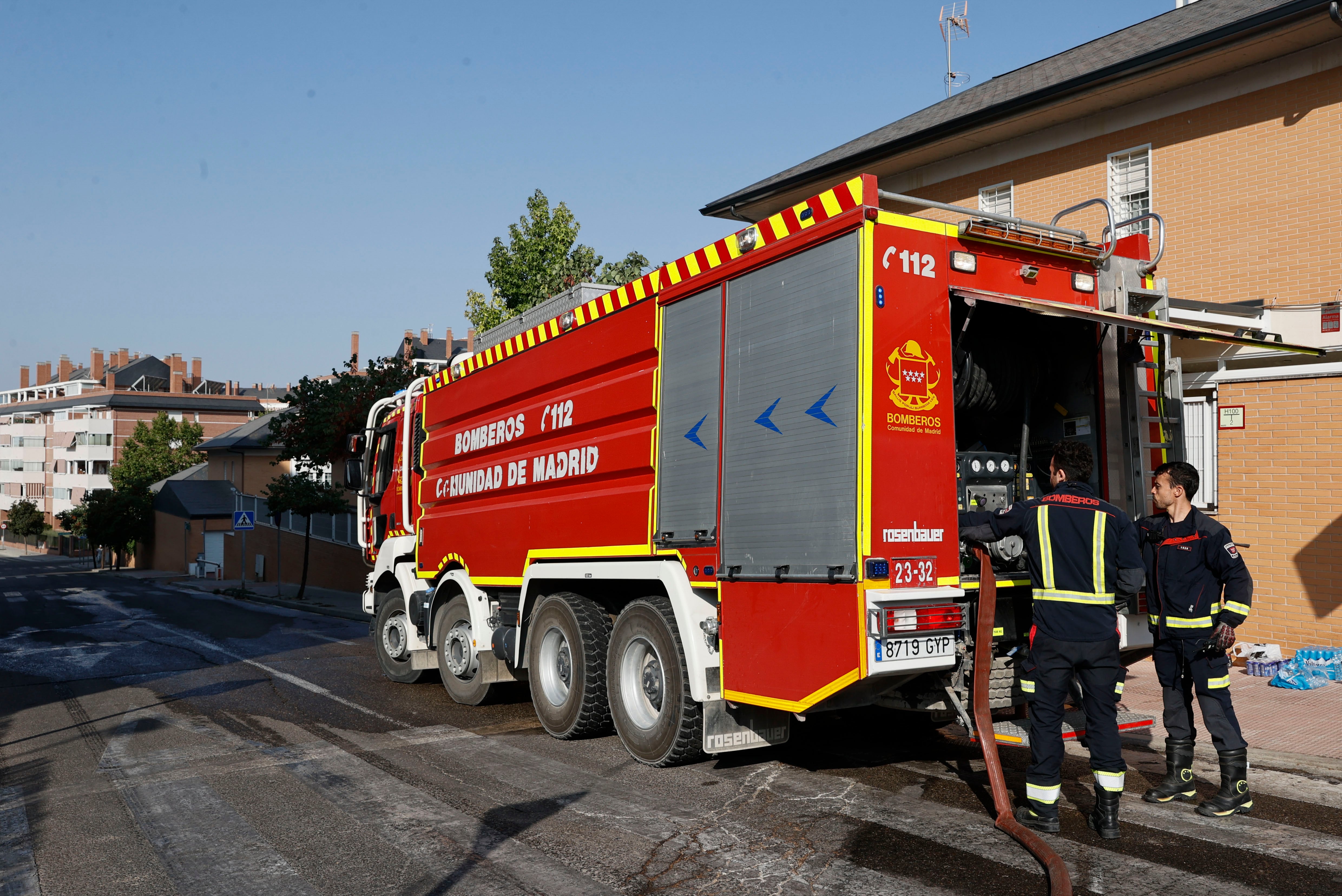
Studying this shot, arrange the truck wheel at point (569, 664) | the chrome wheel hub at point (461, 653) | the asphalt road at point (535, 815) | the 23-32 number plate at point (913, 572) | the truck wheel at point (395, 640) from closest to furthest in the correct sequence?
the asphalt road at point (535, 815)
the 23-32 number plate at point (913, 572)
the truck wheel at point (569, 664)
the chrome wheel hub at point (461, 653)
the truck wheel at point (395, 640)

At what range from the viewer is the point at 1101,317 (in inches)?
209

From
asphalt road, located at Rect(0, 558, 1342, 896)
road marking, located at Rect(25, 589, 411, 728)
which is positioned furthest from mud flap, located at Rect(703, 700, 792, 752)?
road marking, located at Rect(25, 589, 411, 728)

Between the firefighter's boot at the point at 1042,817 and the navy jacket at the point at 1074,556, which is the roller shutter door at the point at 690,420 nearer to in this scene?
the navy jacket at the point at 1074,556

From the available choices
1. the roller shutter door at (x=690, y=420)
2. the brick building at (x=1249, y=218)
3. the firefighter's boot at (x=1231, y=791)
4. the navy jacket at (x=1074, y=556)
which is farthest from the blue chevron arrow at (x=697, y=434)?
the brick building at (x=1249, y=218)

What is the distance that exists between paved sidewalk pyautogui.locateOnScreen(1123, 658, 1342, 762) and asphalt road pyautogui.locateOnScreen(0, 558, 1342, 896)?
54 centimetres

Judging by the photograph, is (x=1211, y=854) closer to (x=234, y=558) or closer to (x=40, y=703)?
(x=40, y=703)

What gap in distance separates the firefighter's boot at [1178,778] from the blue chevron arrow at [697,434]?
121 inches

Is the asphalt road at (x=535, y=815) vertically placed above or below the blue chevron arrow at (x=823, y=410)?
below

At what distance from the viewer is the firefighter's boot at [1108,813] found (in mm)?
4742

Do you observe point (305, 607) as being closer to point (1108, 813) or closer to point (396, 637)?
point (396, 637)

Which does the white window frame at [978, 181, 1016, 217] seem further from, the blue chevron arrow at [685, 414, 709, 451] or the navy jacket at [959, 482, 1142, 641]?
the navy jacket at [959, 482, 1142, 641]

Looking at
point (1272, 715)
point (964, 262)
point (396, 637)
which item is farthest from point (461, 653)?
point (1272, 715)

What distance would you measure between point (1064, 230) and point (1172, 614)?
7.55 ft

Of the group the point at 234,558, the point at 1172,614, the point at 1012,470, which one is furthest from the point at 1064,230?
the point at 234,558
